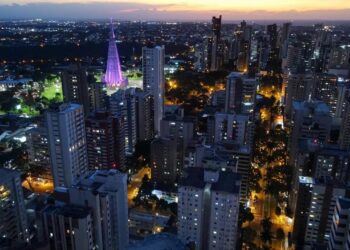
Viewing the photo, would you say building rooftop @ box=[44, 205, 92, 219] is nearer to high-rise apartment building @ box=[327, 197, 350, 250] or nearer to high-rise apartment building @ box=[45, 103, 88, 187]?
high-rise apartment building @ box=[45, 103, 88, 187]

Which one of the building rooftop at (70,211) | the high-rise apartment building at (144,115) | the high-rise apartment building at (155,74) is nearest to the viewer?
the building rooftop at (70,211)

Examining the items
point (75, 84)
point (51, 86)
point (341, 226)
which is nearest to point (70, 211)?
point (341, 226)

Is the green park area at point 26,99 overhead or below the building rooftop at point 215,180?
below

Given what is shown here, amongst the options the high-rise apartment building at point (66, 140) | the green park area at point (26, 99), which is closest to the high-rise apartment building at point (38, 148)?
the high-rise apartment building at point (66, 140)

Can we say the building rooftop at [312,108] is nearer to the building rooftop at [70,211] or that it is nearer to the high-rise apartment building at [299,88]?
the high-rise apartment building at [299,88]

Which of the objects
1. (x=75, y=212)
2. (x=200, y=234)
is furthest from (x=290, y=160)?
(x=75, y=212)
